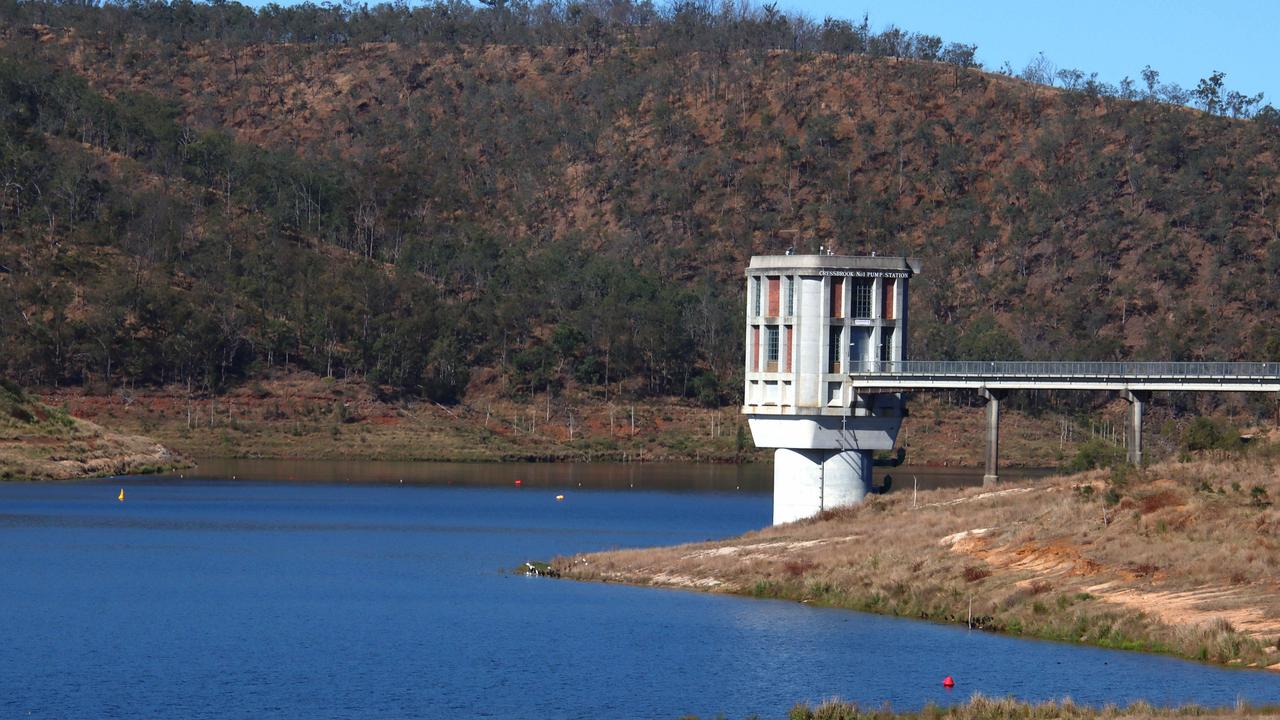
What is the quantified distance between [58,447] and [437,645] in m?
88.5

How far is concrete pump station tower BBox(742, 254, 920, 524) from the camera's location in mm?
81938

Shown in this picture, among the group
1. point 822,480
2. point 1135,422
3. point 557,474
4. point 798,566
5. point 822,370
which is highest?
point 822,370

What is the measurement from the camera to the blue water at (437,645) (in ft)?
151

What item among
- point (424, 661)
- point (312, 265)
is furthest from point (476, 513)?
point (312, 265)

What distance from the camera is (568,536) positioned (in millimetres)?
91688

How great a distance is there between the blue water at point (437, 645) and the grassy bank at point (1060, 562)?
1.42 m

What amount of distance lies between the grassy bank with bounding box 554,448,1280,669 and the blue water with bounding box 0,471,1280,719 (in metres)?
1.42

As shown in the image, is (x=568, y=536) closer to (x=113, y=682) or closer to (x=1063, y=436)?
(x=113, y=682)

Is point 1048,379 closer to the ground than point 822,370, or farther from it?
closer to the ground

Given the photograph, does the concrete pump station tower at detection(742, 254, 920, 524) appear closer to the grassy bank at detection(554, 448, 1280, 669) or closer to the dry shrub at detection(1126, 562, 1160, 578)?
the grassy bank at detection(554, 448, 1280, 669)

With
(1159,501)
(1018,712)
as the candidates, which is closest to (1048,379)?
(1159,501)

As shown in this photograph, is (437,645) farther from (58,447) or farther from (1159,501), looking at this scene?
(58,447)

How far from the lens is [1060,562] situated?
194 feet

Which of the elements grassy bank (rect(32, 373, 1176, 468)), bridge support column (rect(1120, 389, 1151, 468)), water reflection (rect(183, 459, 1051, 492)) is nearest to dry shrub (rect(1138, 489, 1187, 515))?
bridge support column (rect(1120, 389, 1151, 468))
